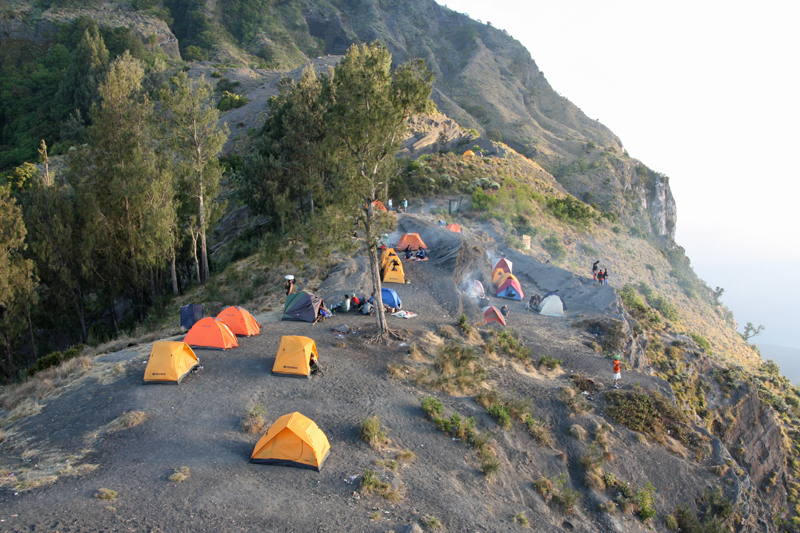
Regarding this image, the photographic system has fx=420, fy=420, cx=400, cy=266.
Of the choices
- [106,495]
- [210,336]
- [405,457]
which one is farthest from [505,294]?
[106,495]

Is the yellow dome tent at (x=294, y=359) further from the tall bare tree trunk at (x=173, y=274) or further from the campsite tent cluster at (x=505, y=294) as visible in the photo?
the tall bare tree trunk at (x=173, y=274)

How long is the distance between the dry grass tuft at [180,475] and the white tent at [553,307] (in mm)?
20191

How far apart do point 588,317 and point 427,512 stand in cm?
1755

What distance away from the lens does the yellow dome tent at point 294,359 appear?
1339 centimetres

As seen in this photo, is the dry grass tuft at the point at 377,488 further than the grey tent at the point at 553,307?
No

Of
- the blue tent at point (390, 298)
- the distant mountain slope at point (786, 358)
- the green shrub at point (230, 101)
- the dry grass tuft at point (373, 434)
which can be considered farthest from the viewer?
the distant mountain slope at point (786, 358)

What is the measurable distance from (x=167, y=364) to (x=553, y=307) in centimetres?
1978

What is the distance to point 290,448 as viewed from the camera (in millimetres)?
9500

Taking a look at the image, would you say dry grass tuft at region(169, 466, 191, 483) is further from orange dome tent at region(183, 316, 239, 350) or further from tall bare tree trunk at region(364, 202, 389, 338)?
tall bare tree trunk at region(364, 202, 389, 338)

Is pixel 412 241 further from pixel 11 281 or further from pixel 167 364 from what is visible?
pixel 11 281

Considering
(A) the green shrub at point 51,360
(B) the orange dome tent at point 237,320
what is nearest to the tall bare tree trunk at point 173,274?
(A) the green shrub at point 51,360

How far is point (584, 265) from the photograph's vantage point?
1644 inches

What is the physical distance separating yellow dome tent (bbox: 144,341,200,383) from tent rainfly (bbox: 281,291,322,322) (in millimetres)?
5856

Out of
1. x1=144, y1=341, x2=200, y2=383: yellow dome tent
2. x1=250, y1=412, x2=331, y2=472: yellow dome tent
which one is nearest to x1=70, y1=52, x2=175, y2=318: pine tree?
x1=144, y1=341, x2=200, y2=383: yellow dome tent
